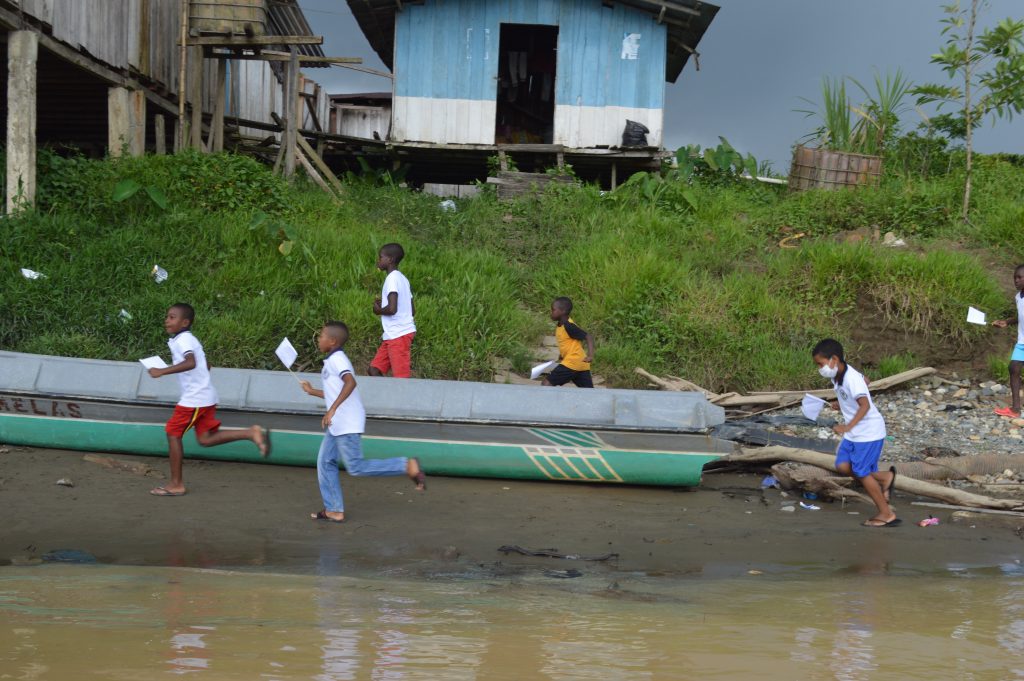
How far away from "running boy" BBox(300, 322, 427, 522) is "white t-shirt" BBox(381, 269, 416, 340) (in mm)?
1640

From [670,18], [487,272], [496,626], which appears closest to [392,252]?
[487,272]

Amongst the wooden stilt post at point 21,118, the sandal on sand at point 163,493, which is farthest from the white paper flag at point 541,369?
the wooden stilt post at point 21,118

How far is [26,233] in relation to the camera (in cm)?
995

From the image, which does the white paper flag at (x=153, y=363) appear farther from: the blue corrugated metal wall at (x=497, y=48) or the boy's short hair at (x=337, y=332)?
the blue corrugated metal wall at (x=497, y=48)

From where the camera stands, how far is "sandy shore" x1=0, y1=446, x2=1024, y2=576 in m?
5.43

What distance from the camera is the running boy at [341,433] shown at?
5.92 m

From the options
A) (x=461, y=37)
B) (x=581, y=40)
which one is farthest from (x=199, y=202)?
(x=581, y=40)

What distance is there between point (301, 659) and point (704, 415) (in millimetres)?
3843

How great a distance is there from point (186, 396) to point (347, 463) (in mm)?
1299

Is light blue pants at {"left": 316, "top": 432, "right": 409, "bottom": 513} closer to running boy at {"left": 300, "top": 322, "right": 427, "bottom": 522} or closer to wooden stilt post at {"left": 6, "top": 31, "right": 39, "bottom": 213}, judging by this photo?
running boy at {"left": 300, "top": 322, "right": 427, "bottom": 522}

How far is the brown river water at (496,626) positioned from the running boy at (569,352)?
9.91 feet

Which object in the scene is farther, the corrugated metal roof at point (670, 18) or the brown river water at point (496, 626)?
the corrugated metal roof at point (670, 18)

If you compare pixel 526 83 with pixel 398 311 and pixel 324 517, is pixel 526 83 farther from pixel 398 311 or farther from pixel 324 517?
pixel 324 517

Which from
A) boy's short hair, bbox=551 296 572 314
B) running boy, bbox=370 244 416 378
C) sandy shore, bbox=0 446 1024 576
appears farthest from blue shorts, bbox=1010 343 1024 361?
running boy, bbox=370 244 416 378
